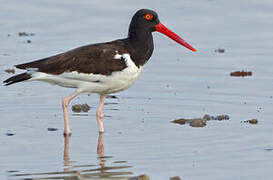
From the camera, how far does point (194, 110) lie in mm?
12070

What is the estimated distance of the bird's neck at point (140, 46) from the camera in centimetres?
1087

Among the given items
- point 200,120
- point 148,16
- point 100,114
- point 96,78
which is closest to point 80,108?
point 100,114

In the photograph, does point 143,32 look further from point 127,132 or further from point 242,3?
point 242,3

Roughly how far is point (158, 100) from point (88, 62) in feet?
7.27

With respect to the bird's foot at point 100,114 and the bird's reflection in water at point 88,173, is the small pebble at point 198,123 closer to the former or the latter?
the bird's foot at point 100,114

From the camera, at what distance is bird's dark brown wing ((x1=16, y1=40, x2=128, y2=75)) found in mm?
10672

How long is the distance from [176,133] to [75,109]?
79.4 inches

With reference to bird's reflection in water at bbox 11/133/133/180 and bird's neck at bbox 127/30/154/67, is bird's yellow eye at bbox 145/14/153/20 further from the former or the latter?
bird's reflection in water at bbox 11/133/133/180

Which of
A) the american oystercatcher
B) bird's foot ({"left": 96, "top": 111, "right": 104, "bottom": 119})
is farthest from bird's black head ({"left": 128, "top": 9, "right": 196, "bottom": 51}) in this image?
bird's foot ({"left": 96, "top": 111, "right": 104, "bottom": 119})

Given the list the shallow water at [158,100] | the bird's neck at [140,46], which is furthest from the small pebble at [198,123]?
the bird's neck at [140,46]

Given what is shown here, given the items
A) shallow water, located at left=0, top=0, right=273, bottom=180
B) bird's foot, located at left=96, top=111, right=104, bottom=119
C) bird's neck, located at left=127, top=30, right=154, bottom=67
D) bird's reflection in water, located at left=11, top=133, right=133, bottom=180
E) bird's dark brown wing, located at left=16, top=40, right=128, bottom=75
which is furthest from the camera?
bird's foot, located at left=96, top=111, right=104, bottom=119

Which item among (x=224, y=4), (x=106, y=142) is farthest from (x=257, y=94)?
(x=224, y=4)

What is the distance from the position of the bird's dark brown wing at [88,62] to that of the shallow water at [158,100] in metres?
0.92

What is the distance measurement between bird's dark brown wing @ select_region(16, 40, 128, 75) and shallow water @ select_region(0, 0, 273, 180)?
0.92 meters
